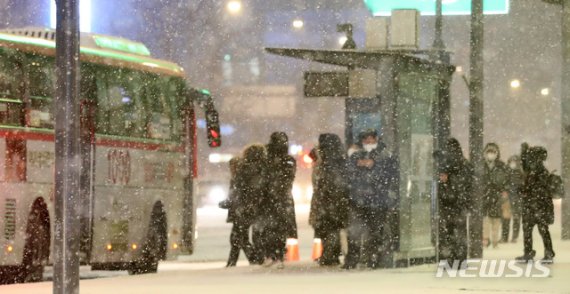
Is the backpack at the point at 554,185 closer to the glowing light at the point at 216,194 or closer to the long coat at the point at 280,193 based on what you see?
the long coat at the point at 280,193

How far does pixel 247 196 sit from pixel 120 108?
208cm

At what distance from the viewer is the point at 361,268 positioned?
17.0 m

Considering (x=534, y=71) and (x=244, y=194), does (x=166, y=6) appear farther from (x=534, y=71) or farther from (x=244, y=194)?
(x=534, y=71)

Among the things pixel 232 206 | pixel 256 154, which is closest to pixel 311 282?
pixel 256 154

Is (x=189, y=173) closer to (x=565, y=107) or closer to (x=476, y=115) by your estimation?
(x=476, y=115)

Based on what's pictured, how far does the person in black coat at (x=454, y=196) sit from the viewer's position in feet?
53.0

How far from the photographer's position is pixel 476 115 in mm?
19234

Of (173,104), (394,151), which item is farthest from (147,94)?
(394,151)

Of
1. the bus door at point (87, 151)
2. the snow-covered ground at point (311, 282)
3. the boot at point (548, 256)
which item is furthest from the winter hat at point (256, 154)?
the boot at point (548, 256)

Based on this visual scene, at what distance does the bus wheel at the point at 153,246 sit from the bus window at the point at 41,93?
10.7 ft

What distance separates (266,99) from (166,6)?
2063 cm

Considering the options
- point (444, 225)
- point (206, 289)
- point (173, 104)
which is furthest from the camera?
point (173, 104)

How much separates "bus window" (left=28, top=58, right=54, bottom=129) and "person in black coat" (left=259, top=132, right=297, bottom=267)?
2.78m

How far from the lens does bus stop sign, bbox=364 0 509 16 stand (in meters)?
25.0
